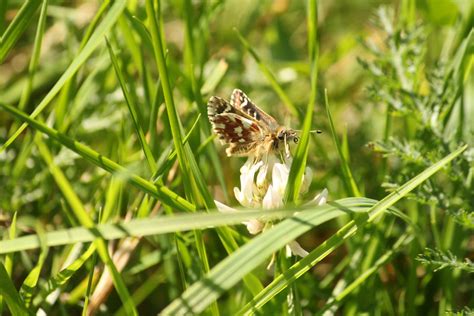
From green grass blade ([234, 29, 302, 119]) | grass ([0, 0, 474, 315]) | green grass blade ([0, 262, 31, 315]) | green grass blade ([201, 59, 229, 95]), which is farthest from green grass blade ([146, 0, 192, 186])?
green grass blade ([201, 59, 229, 95])

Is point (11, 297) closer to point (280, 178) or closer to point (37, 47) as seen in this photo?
point (280, 178)

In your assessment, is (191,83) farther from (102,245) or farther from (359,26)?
(359,26)

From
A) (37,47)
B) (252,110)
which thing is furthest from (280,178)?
(37,47)

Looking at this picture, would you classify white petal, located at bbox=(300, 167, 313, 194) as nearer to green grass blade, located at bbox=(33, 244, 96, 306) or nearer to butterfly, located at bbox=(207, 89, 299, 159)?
butterfly, located at bbox=(207, 89, 299, 159)

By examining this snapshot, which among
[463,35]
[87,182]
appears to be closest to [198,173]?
[87,182]

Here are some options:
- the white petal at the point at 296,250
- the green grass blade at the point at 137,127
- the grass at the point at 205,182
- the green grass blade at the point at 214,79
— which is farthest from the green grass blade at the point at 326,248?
the green grass blade at the point at 214,79
